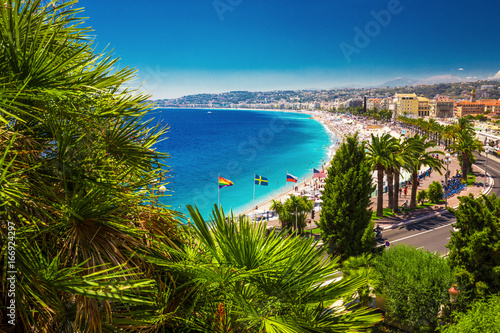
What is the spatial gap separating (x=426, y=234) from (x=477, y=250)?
1144cm

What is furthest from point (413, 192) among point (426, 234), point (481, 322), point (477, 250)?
point (481, 322)

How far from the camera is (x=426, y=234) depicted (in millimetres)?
22172

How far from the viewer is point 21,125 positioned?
8.81 ft

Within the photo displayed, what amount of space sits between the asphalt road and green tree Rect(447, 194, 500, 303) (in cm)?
724

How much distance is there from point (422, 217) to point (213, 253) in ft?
88.8

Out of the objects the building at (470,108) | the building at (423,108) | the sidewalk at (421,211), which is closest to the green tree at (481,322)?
the sidewalk at (421,211)

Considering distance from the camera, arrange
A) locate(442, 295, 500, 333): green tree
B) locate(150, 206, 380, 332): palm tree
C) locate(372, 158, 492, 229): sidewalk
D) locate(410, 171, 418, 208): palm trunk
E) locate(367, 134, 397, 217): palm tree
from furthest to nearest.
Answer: locate(410, 171, 418, 208): palm trunk, locate(372, 158, 492, 229): sidewalk, locate(367, 134, 397, 217): palm tree, locate(442, 295, 500, 333): green tree, locate(150, 206, 380, 332): palm tree

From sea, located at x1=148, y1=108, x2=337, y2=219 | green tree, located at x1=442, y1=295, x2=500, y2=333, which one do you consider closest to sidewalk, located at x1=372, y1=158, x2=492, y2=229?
sea, located at x1=148, y1=108, x2=337, y2=219

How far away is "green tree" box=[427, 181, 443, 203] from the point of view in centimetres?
2944

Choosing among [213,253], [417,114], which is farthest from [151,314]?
[417,114]

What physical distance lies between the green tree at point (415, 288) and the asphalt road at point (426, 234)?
806cm

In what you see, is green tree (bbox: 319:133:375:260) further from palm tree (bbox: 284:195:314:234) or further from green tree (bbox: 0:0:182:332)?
green tree (bbox: 0:0:182:332)

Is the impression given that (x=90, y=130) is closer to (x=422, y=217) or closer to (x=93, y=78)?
(x=93, y=78)

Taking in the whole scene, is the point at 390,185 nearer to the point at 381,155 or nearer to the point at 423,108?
the point at 381,155
